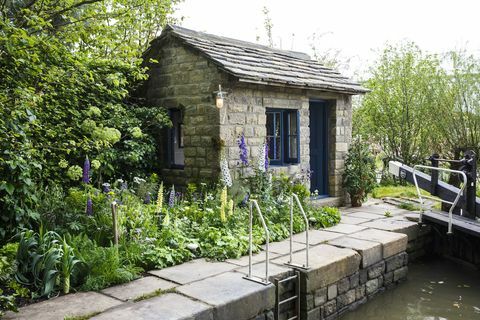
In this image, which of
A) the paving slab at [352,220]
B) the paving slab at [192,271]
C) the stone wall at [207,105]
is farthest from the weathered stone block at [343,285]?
the stone wall at [207,105]

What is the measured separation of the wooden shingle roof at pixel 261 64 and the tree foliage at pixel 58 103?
1.45 meters

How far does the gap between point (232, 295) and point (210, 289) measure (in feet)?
0.91

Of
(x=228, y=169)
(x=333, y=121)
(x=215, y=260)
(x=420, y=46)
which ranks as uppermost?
(x=420, y=46)

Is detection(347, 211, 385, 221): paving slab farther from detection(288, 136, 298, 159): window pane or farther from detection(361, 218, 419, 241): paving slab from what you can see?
detection(288, 136, 298, 159): window pane

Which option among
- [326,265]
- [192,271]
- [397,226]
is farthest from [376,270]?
[192,271]

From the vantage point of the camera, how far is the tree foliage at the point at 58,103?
463cm

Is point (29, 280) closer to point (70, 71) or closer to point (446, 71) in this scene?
point (70, 71)

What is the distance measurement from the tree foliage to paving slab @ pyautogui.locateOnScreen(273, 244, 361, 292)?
297 cm

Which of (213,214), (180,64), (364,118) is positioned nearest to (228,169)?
(213,214)

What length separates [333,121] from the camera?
396 inches

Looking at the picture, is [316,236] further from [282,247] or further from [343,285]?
[343,285]

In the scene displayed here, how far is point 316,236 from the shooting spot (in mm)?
6926

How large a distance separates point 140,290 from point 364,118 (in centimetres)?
1163

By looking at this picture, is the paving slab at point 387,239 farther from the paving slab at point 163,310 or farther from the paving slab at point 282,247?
the paving slab at point 163,310
